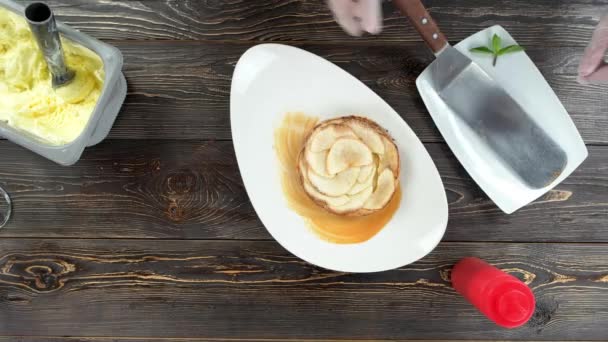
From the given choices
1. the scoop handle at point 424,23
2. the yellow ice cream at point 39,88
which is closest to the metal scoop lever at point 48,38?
the yellow ice cream at point 39,88

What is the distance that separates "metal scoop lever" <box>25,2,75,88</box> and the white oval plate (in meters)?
0.25

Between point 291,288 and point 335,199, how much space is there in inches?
7.5

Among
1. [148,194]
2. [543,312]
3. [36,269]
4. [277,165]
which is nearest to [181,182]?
[148,194]

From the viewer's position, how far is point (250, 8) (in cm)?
101

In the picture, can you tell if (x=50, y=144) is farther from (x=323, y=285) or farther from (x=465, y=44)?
(x=465, y=44)

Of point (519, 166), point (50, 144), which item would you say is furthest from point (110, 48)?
→ point (519, 166)

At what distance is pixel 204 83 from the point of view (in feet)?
3.32

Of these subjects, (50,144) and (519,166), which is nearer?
(50,144)

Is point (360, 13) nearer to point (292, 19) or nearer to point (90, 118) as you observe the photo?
point (292, 19)

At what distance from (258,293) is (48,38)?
1.71 ft

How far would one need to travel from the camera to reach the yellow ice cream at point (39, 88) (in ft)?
2.80

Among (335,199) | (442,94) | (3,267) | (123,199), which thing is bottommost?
(3,267)

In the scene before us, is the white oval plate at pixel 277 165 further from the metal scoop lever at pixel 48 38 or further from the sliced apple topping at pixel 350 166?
the metal scoop lever at pixel 48 38

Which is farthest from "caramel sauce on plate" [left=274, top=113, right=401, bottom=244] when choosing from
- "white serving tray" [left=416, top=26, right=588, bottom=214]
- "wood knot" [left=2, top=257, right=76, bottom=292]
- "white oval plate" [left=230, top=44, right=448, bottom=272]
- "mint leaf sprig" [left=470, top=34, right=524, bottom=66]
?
"wood knot" [left=2, top=257, right=76, bottom=292]
